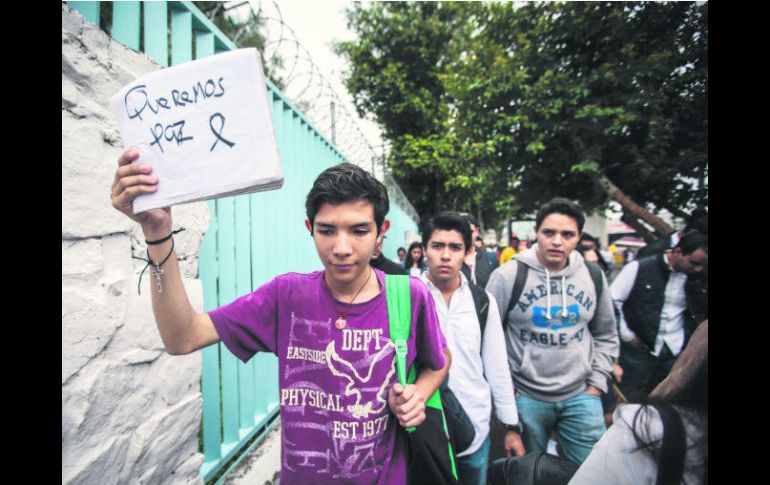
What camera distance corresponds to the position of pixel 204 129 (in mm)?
928

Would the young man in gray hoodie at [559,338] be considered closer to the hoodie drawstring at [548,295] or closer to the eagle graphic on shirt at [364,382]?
the hoodie drawstring at [548,295]

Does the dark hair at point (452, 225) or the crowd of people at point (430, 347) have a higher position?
the dark hair at point (452, 225)

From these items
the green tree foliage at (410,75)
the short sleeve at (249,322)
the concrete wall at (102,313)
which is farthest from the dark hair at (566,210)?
the green tree foliage at (410,75)

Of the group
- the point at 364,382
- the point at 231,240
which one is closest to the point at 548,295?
the point at 364,382

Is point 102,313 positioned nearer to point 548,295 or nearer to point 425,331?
point 425,331

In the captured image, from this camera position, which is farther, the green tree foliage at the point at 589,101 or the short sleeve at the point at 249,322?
the green tree foliage at the point at 589,101

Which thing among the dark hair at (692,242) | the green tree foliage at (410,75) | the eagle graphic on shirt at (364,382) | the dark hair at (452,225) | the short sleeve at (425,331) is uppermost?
the green tree foliage at (410,75)

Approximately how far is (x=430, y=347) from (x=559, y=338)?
4.80 feet

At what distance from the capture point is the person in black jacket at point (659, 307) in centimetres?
296

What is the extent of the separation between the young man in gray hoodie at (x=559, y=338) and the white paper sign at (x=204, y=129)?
2.10 metres

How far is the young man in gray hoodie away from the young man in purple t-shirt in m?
1.38

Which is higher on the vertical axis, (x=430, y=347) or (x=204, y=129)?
(x=204, y=129)
